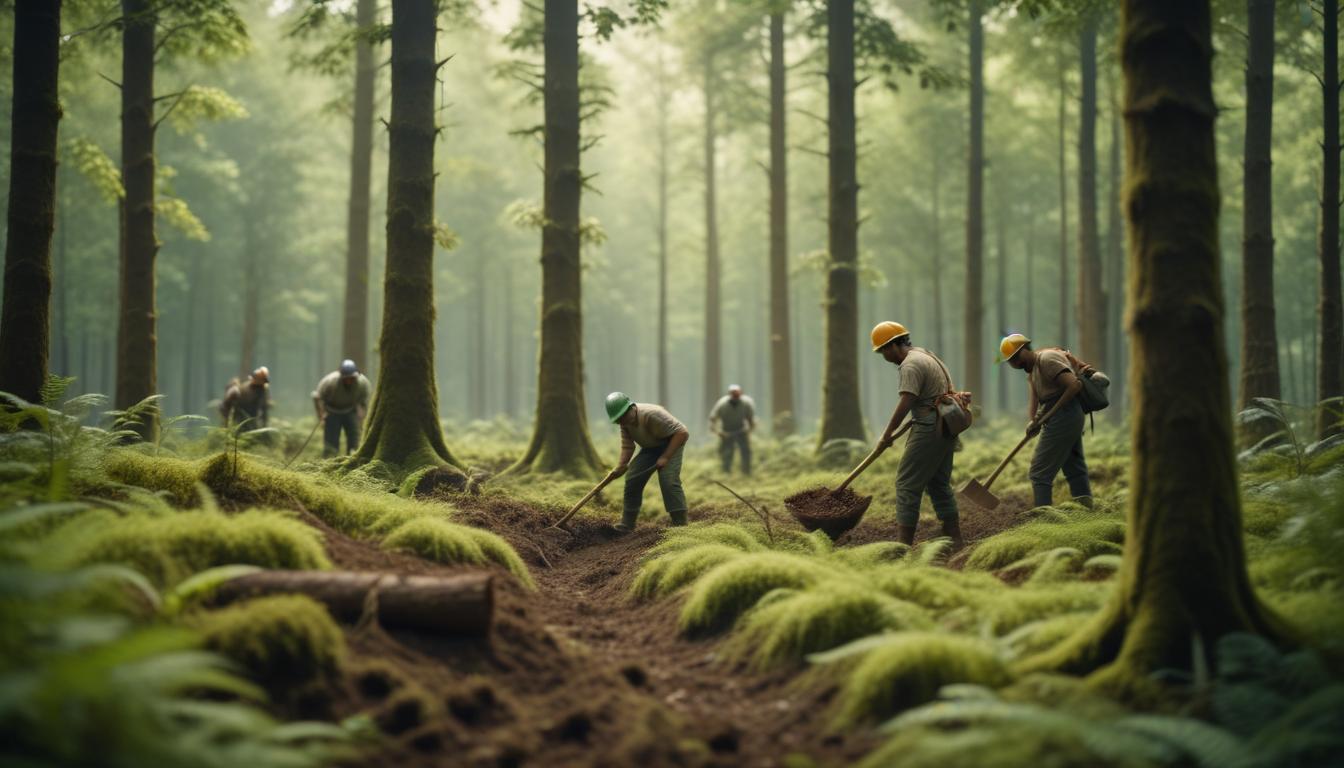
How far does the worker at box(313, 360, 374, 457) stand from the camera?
13289 mm

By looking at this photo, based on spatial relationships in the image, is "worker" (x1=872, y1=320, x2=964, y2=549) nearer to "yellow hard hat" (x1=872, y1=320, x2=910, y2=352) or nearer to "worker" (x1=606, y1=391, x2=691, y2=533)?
"yellow hard hat" (x1=872, y1=320, x2=910, y2=352)

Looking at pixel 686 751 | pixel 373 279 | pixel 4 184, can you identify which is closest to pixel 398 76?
pixel 686 751

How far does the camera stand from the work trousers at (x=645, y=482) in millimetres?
8945

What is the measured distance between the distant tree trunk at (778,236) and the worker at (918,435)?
1289 centimetres

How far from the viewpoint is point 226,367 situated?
3916 cm

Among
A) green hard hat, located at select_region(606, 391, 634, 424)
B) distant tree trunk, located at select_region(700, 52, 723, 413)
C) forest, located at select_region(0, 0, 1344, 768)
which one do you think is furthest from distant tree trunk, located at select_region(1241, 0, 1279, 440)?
distant tree trunk, located at select_region(700, 52, 723, 413)

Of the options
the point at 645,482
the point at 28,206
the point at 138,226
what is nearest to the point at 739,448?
the point at 645,482

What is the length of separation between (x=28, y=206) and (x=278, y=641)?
6310 millimetres

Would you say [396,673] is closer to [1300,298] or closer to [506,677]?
[506,677]

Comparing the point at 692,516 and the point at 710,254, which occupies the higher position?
the point at 710,254

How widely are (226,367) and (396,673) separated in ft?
132

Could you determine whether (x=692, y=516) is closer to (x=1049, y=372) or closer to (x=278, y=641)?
(x=1049, y=372)

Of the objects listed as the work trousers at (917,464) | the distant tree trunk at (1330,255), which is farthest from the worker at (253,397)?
the distant tree trunk at (1330,255)

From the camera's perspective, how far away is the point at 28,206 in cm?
769
